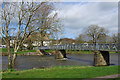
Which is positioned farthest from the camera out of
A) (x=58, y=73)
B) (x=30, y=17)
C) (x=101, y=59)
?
(x=101, y=59)

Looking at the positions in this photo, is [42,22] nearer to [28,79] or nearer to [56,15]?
[56,15]

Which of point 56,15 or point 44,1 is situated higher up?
point 44,1

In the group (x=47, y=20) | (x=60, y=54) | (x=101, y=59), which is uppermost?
(x=47, y=20)

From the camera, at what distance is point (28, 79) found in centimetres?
937

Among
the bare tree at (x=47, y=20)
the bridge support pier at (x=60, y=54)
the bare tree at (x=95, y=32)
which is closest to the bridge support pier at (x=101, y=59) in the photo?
the bare tree at (x=47, y=20)

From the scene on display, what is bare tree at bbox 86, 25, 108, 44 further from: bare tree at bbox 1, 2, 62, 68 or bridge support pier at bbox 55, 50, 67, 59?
bare tree at bbox 1, 2, 62, 68

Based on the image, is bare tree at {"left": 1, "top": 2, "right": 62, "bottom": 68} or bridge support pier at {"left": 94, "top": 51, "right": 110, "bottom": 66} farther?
bridge support pier at {"left": 94, "top": 51, "right": 110, "bottom": 66}

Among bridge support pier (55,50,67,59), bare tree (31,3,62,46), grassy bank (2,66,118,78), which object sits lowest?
bridge support pier (55,50,67,59)

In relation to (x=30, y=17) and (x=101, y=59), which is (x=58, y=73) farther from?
(x=101, y=59)

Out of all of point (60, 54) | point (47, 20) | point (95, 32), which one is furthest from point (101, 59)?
point (95, 32)

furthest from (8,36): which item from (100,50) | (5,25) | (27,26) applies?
(100,50)

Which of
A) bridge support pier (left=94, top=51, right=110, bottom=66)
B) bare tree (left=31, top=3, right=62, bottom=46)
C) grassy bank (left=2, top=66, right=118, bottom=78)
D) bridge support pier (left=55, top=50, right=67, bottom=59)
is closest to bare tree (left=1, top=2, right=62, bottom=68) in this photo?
bare tree (left=31, top=3, right=62, bottom=46)

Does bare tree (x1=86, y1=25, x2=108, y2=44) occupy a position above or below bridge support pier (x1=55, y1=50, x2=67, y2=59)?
above

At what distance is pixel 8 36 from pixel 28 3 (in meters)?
5.33
